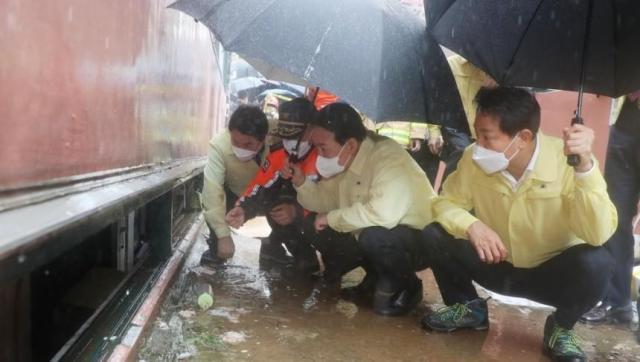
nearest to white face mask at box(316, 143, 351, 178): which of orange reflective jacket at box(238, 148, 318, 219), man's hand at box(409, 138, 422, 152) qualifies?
orange reflective jacket at box(238, 148, 318, 219)

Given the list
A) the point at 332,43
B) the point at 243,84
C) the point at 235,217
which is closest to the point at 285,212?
the point at 235,217

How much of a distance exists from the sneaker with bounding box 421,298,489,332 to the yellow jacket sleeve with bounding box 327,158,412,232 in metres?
0.53

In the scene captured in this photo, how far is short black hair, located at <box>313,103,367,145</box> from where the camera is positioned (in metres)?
2.94

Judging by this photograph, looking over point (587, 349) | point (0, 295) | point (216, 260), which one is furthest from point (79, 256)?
point (587, 349)

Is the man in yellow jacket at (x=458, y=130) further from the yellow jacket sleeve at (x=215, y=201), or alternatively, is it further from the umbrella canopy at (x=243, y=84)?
the umbrella canopy at (x=243, y=84)

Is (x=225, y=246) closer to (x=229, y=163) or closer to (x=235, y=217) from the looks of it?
(x=235, y=217)

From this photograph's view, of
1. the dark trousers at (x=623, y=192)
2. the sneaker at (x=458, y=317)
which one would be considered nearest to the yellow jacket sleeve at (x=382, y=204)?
the sneaker at (x=458, y=317)

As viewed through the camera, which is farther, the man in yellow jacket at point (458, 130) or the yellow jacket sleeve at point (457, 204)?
the man in yellow jacket at point (458, 130)

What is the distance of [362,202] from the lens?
303cm

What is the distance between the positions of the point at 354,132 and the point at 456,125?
1.77 feet

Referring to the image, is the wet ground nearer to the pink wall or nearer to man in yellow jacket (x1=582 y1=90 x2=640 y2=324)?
man in yellow jacket (x1=582 y1=90 x2=640 y2=324)

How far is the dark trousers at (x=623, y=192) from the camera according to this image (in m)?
3.11

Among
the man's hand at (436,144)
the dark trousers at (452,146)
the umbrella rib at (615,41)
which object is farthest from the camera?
the man's hand at (436,144)

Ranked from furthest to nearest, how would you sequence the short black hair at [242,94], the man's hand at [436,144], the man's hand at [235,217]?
the short black hair at [242,94], the man's hand at [436,144], the man's hand at [235,217]
